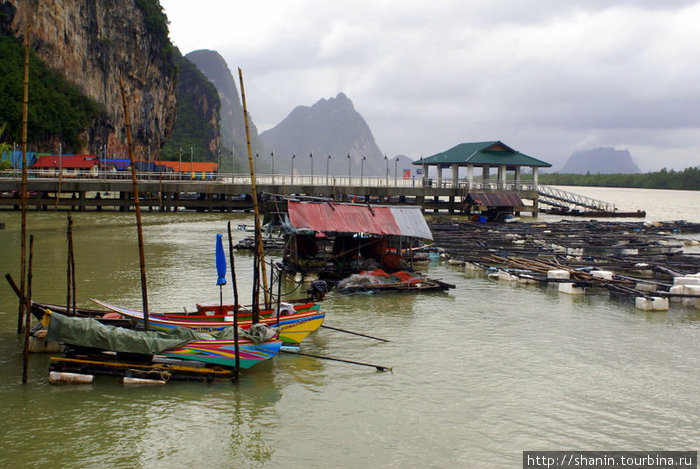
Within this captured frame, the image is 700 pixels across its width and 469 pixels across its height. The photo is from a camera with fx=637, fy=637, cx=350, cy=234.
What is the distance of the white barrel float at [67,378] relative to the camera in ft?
A: 42.5

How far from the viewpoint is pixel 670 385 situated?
14055mm

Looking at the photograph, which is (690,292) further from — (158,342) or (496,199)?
(496,199)

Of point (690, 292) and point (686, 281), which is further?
point (686, 281)

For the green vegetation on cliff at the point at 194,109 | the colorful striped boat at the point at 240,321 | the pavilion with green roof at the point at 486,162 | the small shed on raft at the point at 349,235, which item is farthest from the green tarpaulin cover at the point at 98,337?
the green vegetation on cliff at the point at 194,109

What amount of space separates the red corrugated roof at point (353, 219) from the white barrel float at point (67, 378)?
36.6ft

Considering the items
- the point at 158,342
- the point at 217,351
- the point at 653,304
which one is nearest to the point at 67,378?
the point at 158,342

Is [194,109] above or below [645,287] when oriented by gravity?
above

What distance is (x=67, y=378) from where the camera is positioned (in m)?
13.0

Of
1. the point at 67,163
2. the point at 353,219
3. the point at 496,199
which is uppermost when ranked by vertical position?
the point at 67,163

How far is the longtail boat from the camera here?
1329 centimetres

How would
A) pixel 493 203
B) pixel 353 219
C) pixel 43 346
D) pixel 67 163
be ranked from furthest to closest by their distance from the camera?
1. pixel 67 163
2. pixel 493 203
3. pixel 353 219
4. pixel 43 346

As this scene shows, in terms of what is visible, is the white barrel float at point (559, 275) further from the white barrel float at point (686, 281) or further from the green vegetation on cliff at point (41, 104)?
the green vegetation on cliff at point (41, 104)

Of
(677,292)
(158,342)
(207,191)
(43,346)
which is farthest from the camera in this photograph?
(207,191)

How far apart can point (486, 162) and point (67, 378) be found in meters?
52.3
